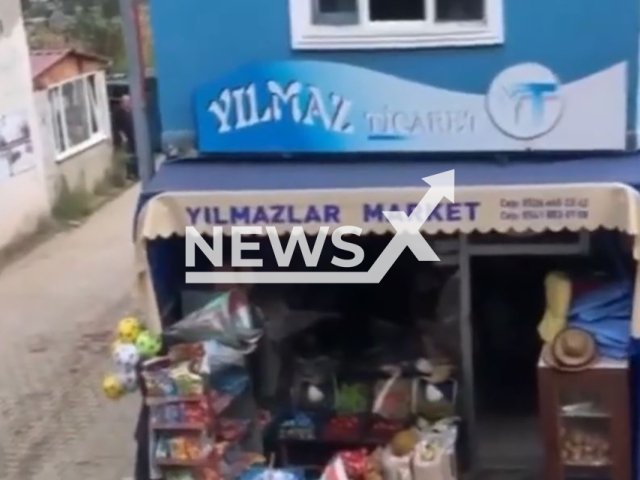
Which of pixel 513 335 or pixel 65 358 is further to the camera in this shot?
pixel 65 358

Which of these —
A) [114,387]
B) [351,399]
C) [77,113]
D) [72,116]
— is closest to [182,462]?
[114,387]

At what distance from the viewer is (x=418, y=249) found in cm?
841

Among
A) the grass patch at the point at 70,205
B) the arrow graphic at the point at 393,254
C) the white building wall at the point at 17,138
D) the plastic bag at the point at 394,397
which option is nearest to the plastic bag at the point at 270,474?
the plastic bag at the point at 394,397

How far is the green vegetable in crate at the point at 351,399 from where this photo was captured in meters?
8.55

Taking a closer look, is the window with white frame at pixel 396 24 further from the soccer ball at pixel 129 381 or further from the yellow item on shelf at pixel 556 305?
the soccer ball at pixel 129 381

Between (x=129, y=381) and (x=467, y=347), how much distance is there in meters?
2.46

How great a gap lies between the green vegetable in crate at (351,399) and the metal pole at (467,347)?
29.3 inches

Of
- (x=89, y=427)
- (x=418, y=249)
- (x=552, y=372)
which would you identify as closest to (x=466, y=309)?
(x=418, y=249)

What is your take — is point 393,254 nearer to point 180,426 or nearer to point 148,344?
point 148,344

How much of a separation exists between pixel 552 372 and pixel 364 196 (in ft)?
5.35

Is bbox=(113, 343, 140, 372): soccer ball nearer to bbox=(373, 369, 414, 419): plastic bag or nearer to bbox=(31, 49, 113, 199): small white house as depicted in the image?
bbox=(373, 369, 414, 419): plastic bag

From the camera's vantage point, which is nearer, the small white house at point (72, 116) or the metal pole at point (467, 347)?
the metal pole at point (467, 347)

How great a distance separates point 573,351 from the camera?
757cm

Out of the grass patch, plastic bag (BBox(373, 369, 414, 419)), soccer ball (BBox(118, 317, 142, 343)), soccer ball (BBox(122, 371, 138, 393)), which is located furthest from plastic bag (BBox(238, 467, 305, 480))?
the grass patch
